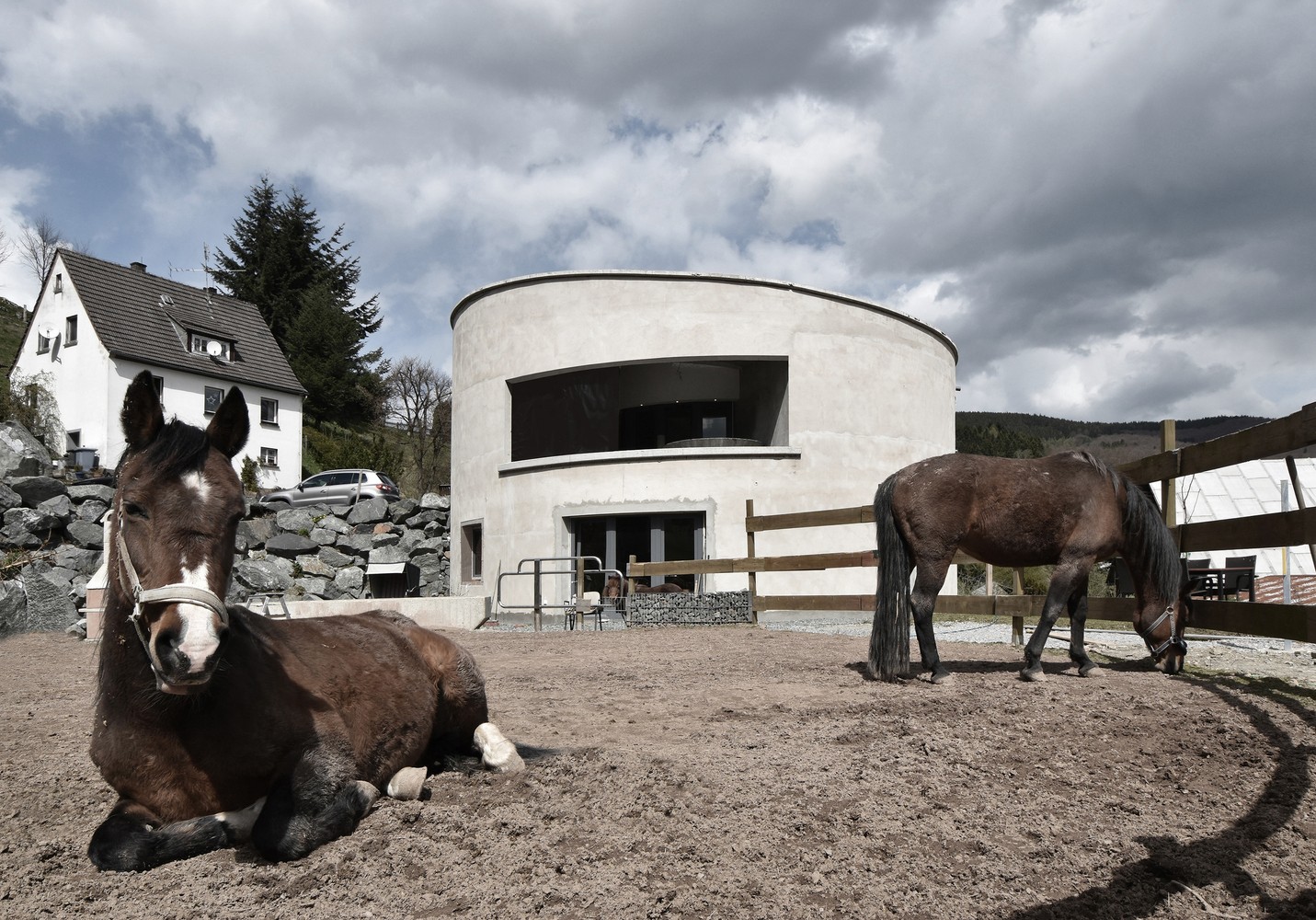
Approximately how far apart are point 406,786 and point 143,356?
109 feet

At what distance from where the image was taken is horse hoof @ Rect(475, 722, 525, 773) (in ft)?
12.5

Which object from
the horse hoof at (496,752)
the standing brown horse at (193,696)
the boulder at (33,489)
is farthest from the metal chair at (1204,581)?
the boulder at (33,489)

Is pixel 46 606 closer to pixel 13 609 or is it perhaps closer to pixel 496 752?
pixel 13 609

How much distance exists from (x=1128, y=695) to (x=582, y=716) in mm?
3153

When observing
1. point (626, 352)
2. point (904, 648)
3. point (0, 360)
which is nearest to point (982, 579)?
point (626, 352)

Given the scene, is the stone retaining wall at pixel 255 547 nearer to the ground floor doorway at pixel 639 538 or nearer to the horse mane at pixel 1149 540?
the ground floor doorway at pixel 639 538

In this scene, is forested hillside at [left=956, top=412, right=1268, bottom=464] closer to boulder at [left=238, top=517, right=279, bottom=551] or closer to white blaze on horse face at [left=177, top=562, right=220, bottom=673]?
boulder at [left=238, top=517, right=279, bottom=551]

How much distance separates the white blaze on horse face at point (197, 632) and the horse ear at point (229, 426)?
54 centimetres

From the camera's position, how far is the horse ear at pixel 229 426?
113 inches

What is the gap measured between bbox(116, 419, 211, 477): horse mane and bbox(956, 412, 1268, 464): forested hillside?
5256 centimetres

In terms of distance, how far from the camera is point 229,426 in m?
2.91

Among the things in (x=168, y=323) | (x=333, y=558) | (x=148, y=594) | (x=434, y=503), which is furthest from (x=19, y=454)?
(x=148, y=594)

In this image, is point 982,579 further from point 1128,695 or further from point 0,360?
point 0,360

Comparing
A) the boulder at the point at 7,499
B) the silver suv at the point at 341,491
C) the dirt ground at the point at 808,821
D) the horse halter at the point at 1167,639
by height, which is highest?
the silver suv at the point at 341,491
